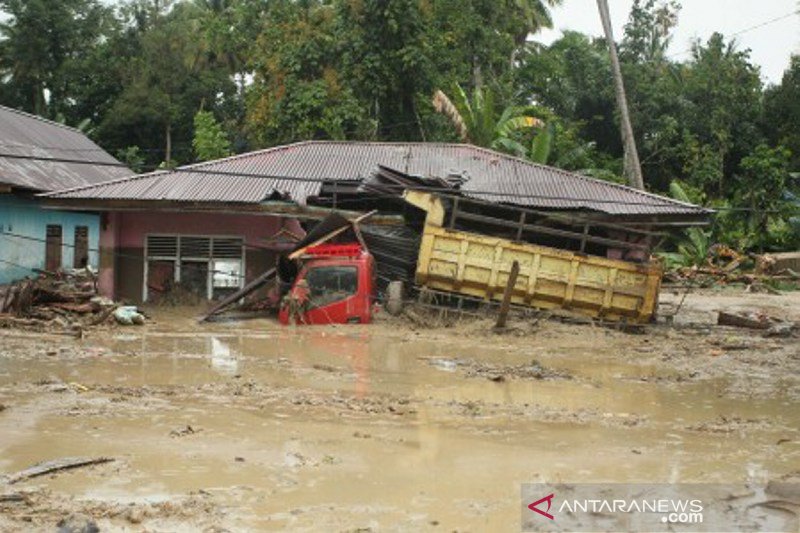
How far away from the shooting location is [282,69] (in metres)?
30.1

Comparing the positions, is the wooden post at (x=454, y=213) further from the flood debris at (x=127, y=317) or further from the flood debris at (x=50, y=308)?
the flood debris at (x=50, y=308)

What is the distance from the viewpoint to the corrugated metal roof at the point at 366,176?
18719 mm

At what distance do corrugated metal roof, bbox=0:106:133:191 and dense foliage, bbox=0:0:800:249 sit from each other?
335cm

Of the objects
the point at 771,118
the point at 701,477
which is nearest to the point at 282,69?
the point at 771,118

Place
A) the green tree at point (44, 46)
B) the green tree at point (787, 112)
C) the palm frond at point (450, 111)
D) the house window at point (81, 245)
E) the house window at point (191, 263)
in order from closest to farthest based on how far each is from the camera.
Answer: the house window at point (191, 263)
the palm frond at point (450, 111)
the house window at point (81, 245)
the green tree at point (787, 112)
the green tree at point (44, 46)

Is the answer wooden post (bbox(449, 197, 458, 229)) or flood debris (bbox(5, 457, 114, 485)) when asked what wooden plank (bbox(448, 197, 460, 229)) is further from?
flood debris (bbox(5, 457, 114, 485))

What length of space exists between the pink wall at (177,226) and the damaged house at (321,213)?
0.9 inches

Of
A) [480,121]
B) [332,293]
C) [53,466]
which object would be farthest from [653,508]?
[480,121]

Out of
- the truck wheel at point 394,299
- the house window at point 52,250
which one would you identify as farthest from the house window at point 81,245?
the truck wheel at point 394,299

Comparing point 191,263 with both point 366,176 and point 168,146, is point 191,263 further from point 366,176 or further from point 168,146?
point 168,146

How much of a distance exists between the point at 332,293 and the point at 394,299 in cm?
136

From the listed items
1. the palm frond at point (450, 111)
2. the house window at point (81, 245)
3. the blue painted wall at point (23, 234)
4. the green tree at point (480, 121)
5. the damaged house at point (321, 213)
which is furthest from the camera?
the house window at point (81, 245)

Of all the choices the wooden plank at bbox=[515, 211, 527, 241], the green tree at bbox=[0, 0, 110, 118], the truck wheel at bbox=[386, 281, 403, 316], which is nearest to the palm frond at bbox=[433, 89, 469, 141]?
the wooden plank at bbox=[515, 211, 527, 241]

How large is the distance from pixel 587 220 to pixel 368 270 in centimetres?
479
